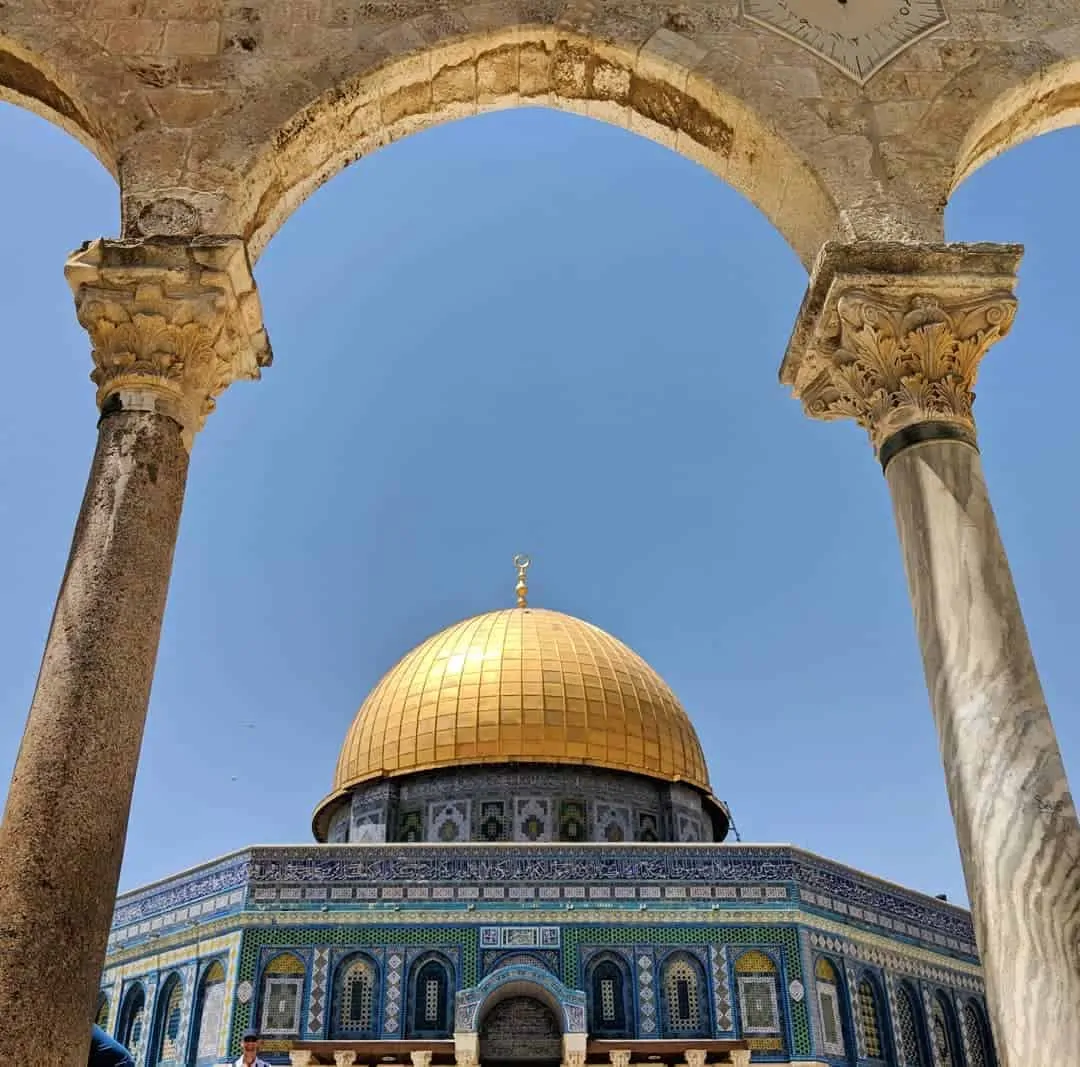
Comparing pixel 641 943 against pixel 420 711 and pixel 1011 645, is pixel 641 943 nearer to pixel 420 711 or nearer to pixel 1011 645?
pixel 420 711

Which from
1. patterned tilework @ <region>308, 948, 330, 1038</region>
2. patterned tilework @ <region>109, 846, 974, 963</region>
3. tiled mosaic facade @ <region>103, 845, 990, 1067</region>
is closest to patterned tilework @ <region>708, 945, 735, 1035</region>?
tiled mosaic facade @ <region>103, 845, 990, 1067</region>

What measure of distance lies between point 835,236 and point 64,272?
10.7ft

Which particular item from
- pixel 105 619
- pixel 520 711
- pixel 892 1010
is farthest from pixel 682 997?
pixel 105 619

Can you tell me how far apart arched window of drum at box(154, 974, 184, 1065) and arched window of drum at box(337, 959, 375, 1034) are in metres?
2.32

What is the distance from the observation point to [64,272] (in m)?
4.50

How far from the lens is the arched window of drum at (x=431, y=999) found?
14.6 m

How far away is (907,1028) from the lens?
16.0 metres

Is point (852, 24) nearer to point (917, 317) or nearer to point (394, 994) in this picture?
point (917, 317)

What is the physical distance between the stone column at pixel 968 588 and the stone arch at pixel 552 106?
0.53 m

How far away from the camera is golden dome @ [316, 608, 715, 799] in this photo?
63.0 ft

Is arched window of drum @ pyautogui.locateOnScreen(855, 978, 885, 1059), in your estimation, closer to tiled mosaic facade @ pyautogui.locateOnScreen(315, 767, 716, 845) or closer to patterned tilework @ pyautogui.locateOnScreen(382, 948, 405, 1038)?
tiled mosaic facade @ pyautogui.locateOnScreen(315, 767, 716, 845)

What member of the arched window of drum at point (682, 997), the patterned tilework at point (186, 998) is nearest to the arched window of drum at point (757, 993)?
the arched window of drum at point (682, 997)

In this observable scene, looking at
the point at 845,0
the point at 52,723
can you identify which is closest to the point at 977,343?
the point at 845,0

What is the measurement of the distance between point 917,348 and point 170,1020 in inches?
579
